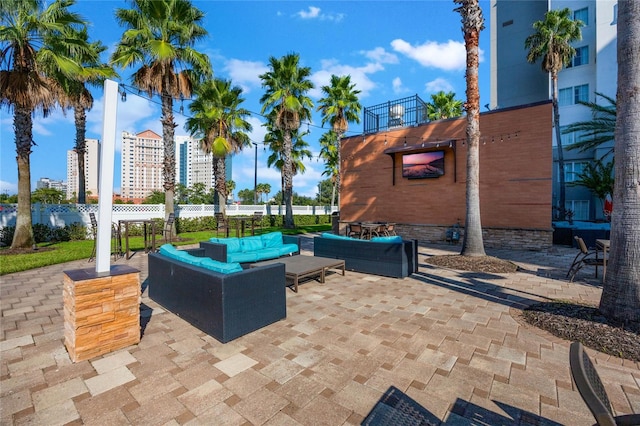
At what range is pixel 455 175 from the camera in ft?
37.7

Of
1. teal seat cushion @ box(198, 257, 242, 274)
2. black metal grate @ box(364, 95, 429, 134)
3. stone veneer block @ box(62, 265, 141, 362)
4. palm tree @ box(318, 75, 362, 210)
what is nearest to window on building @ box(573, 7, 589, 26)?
palm tree @ box(318, 75, 362, 210)

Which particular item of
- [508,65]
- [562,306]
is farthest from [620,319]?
[508,65]

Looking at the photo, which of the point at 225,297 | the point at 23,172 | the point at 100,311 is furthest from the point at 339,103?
the point at 100,311

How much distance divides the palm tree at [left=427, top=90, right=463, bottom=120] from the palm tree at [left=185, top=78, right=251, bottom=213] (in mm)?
13460

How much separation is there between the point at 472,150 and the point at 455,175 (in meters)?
4.22

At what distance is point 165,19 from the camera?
1086 cm

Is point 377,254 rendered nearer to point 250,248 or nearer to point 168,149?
point 250,248

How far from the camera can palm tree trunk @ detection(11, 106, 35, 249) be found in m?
9.02

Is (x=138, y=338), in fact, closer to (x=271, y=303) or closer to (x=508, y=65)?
(x=271, y=303)

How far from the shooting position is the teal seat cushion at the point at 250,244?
6420 mm

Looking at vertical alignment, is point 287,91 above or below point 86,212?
above

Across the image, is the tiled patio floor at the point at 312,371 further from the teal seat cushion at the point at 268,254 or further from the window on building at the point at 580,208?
the window on building at the point at 580,208

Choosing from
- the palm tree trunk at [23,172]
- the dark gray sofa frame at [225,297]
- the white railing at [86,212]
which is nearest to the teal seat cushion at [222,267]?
the dark gray sofa frame at [225,297]

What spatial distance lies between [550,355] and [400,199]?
10.4 meters
